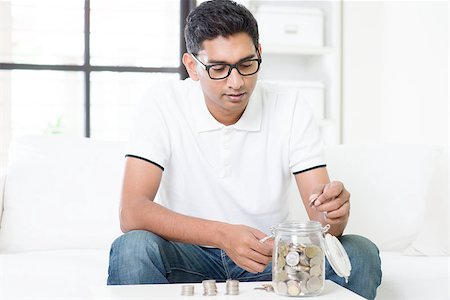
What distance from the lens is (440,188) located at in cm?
254

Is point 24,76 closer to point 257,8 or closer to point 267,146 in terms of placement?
point 257,8

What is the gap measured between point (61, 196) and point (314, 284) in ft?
4.03

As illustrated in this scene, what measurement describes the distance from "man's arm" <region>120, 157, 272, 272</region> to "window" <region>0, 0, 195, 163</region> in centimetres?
186

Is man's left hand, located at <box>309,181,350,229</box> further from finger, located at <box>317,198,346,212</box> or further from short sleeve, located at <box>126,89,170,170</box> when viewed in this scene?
short sleeve, located at <box>126,89,170,170</box>

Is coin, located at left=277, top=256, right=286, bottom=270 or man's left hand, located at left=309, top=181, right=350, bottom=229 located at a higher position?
man's left hand, located at left=309, top=181, right=350, bottom=229

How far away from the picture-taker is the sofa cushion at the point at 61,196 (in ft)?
7.71

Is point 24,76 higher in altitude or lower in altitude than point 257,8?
lower

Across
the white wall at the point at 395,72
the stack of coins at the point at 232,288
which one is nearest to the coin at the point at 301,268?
the stack of coins at the point at 232,288

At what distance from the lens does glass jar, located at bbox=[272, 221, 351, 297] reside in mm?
1376

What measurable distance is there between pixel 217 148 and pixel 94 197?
59 cm

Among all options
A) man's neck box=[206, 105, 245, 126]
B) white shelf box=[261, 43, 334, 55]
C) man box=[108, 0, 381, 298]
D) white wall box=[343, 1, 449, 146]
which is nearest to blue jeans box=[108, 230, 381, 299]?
man box=[108, 0, 381, 298]

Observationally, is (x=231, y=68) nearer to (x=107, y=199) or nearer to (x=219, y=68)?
(x=219, y=68)

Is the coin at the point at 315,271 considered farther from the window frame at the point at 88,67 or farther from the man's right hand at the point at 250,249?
the window frame at the point at 88,67

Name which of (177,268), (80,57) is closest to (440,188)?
(177,268)
